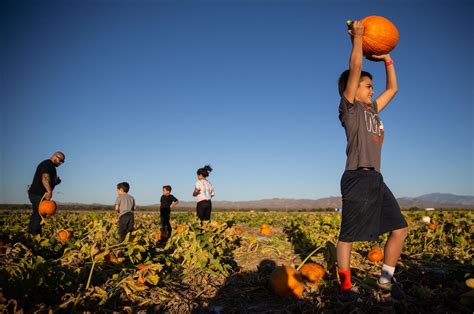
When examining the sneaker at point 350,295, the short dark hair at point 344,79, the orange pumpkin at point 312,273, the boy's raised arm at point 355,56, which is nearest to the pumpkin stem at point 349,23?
the boy's raised arm at point 355,56

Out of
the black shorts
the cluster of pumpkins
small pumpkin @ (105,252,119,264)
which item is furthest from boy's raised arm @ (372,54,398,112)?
small pumpkin @ (105,252,119,264)

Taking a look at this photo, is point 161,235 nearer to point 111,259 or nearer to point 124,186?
point 124,186

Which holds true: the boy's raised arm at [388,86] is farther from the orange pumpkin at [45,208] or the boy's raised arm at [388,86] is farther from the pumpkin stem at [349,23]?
the orange pumpkin at [45,208]

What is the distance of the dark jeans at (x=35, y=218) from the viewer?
683 cm

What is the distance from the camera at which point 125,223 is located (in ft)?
24.8

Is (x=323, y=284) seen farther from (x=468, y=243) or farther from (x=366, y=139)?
(x=468, y=243)

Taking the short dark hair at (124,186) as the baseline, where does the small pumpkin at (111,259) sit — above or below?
below

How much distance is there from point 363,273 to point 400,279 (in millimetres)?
483

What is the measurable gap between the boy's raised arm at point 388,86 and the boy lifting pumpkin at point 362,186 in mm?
280

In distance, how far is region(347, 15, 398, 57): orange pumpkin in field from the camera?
3.30 meters

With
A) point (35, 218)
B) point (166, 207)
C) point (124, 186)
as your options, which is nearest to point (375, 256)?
point (124, 186)

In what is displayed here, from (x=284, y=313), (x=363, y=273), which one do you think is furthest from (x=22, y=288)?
(x=363, y=273)

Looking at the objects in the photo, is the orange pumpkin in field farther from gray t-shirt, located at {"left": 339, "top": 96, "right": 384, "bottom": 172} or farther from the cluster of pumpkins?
the cluster of pumpkins

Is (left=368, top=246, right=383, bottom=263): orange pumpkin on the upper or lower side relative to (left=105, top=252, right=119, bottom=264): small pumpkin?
lower
